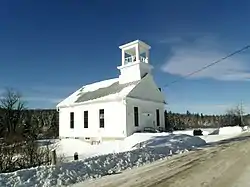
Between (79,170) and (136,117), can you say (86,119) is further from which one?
(79,170)

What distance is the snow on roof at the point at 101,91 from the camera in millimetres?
26234

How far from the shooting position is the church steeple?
27.3 metres

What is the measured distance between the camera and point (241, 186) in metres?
7.45

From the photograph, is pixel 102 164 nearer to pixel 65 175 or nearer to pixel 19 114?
pixel 65 175

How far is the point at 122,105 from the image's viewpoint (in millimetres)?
25234

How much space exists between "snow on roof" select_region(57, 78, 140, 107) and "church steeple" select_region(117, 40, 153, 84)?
33.1 inches

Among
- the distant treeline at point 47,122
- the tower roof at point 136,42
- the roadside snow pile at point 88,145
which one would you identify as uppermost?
the tower roof at point 136,42

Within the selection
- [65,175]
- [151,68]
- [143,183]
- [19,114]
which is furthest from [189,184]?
→ [19,114]

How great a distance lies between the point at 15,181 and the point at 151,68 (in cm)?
2191

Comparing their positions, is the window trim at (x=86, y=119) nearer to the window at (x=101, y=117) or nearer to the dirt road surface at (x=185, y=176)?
the window at (x=101, y=117)

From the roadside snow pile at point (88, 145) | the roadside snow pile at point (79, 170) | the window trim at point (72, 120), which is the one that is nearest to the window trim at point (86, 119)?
the roadside snow pile at point (88, 145)

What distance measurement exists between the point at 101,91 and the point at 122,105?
467cm

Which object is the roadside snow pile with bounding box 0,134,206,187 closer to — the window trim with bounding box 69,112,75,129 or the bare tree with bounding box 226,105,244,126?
the window trim with bounding box 69,112,75,129

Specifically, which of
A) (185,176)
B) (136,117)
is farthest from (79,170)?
(136,117)
